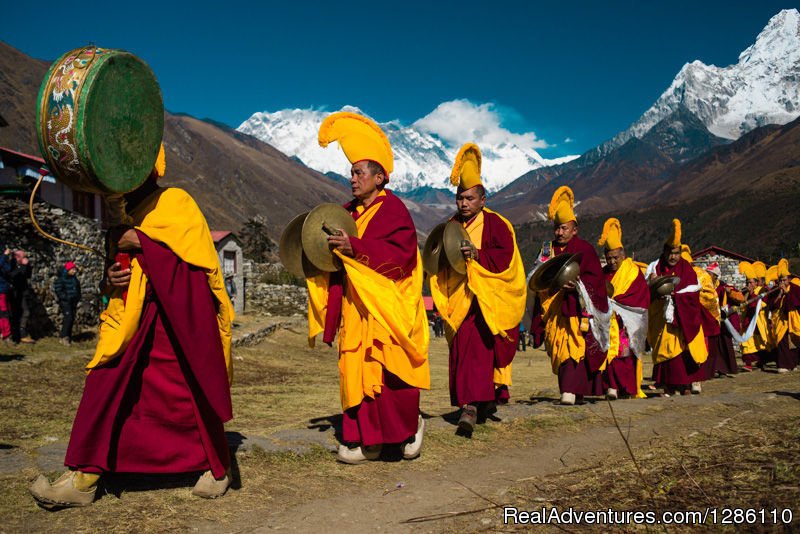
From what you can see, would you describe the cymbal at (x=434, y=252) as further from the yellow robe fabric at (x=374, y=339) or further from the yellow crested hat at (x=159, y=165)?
the yellow crested hat at (x=159, y=165)

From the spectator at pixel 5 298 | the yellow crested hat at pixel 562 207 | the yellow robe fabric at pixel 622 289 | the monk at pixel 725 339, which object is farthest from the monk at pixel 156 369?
Result: the monk at pixel 725 339

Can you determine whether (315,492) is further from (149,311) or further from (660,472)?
(660,472)

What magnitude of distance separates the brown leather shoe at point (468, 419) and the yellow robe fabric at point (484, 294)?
58 centimetres

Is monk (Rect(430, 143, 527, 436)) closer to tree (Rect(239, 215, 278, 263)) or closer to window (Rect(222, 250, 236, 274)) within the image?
window (Rect(222, 250, 236, 274))

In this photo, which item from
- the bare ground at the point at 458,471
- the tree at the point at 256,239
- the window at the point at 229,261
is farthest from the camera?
the tree at the point at 256,239

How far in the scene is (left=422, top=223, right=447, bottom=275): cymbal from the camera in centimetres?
688

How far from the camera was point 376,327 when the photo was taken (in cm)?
524

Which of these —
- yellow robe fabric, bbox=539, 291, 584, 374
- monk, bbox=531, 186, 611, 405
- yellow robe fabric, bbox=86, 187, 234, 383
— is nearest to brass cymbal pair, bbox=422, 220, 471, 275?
monk, bbox=531, 186, 611, 405

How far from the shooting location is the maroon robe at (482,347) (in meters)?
6.55

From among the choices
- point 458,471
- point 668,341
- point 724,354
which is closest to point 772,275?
point 724,354

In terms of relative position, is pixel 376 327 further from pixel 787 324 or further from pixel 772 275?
pixel 772 275

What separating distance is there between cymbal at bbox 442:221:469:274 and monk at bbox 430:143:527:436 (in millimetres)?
62

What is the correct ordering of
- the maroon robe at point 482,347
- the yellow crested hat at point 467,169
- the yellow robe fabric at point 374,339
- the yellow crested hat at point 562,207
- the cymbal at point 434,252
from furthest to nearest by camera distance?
the yellow crested hat at point 562,207 < the yellow crested hat at point 467,169 < the cymbal at point 434,252 < the maroon robe at point 482,347 < the yellow robe fabric at point 374,339

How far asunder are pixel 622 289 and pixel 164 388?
23.4 ft
